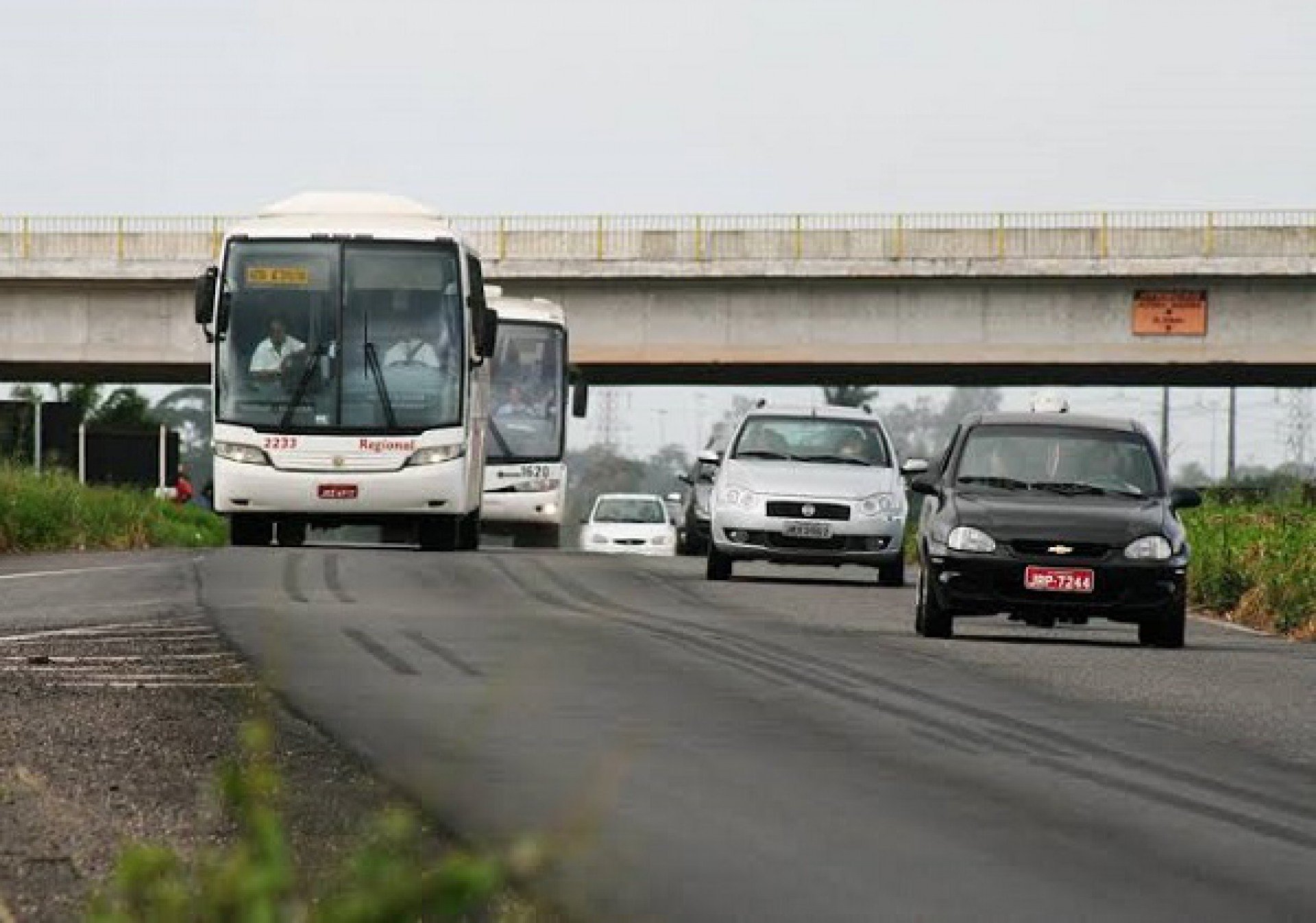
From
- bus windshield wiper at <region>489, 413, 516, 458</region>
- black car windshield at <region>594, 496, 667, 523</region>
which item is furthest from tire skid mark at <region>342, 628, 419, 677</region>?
black car windshield at <region>594, 496, 667, 523</region>

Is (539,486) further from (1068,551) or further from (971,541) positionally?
(1068,551)

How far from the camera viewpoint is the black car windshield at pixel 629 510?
5000 centimetres

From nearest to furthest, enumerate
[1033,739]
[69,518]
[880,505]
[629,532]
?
1. [1033,739]
2. [880,505]
3. [69,518]
4. [629,532]

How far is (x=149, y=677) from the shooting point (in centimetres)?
1547

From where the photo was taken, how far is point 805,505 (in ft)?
93.2

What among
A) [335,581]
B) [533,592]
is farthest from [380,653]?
[335,581]

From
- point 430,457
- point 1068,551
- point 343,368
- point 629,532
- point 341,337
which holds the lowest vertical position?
point 629,532

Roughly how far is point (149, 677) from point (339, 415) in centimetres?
1735

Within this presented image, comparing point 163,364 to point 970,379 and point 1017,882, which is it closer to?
point 970,379

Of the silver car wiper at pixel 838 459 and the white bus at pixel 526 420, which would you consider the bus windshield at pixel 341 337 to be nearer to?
the silver car wiper at pixel 838 459

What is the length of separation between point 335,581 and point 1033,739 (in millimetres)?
13746

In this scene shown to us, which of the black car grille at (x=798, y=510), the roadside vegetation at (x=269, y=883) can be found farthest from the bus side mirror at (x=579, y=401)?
the roadside vegetation at (x=269, y=883)

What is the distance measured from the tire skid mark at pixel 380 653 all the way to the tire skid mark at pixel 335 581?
3.45 metres

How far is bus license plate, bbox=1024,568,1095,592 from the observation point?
20.4 meters
